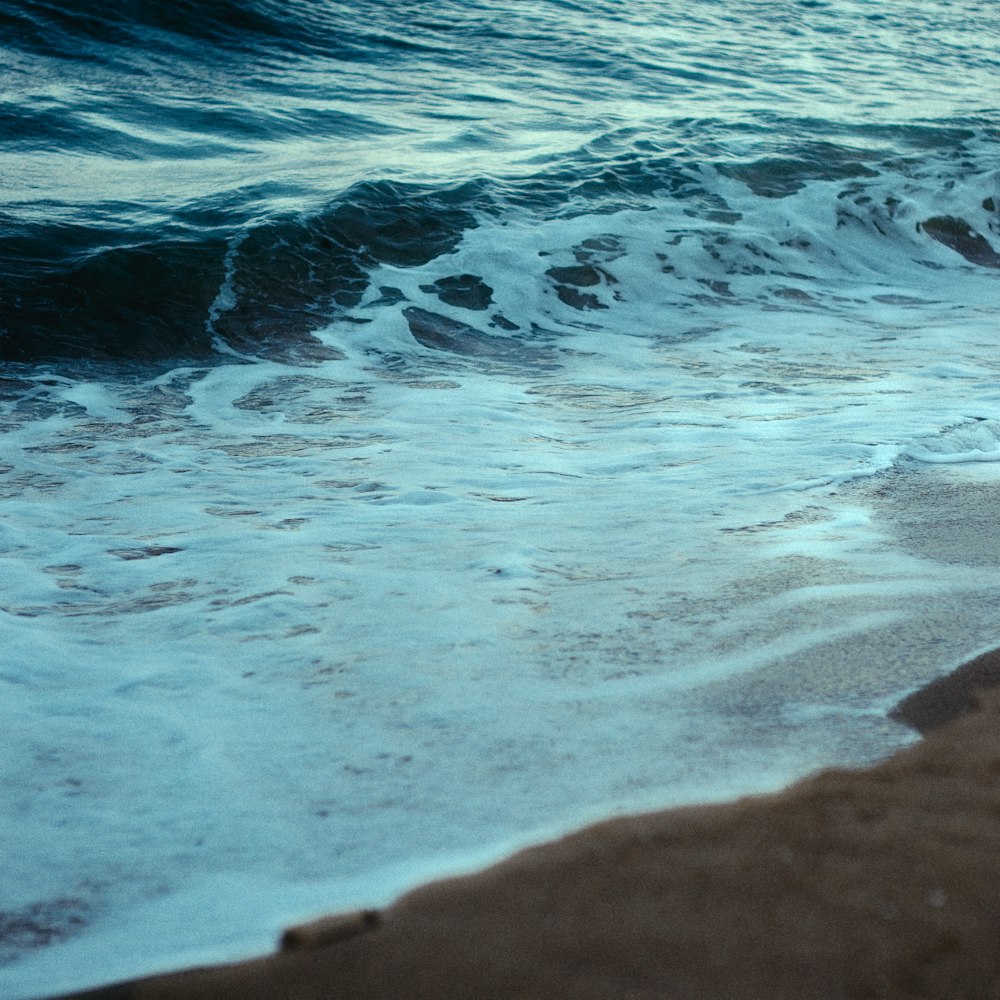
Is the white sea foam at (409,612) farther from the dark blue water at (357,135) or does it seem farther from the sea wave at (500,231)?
the dark blue water at (357,135)

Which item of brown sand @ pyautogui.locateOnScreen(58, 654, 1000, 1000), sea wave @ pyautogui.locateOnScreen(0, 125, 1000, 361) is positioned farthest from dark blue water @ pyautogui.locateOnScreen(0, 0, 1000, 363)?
brown sand @ pyautogui.locateOnScreen(58, 654, 1000, 1000)

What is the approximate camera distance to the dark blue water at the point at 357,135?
18.2 ft

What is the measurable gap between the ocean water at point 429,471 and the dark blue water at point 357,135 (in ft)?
0.15

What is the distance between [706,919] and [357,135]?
25.8ft

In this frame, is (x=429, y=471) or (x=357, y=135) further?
(x=357, y=135)

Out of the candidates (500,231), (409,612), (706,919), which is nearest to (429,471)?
(409,612)

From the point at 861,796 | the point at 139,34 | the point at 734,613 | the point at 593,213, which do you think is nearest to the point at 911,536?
the point at 734,613

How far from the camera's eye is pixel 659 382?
454 cm

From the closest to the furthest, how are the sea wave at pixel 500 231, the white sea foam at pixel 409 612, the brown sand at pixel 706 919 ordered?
the brown sand at pixel 706 919
the white sea foam at pixel 409 612
the sea wave at pixel 500 231

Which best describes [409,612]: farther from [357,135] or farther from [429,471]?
[357,135]

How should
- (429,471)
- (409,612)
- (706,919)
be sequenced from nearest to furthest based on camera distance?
(706,919), (409,612), (429,471)

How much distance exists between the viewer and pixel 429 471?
10.8 feet

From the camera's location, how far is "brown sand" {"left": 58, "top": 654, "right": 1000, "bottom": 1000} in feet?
4.07

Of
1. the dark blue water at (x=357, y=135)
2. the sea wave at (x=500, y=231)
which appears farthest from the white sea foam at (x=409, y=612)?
the dark blue water at (x=357, y=135)
